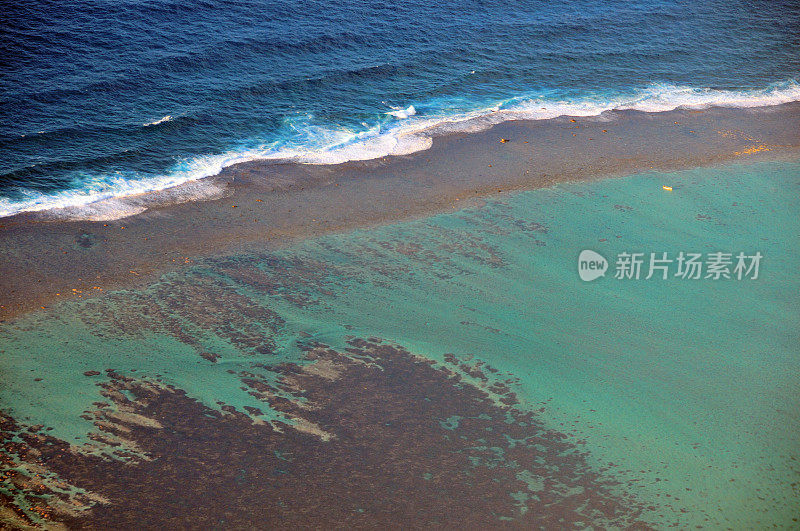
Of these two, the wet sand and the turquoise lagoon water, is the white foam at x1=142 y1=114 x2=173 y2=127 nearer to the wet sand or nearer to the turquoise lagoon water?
the wet sand

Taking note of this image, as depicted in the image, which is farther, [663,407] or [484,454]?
[663,407]

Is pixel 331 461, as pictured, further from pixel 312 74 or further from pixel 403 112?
pixel 312 74

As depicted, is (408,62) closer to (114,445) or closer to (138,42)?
(138,42)

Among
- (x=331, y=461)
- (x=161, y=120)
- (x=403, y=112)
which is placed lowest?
(x=331, y=461)

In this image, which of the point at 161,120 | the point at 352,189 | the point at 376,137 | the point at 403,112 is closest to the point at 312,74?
the point at 403,112

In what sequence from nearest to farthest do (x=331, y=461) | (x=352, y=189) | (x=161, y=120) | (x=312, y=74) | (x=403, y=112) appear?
(x=331, y=461) → (x=352, y=189) → (x=161, y=120) → (x=403, y=112) → (x=312, y=74)

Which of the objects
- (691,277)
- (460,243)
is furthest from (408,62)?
(691,277)
